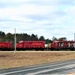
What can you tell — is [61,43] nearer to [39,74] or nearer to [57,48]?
[57,48]

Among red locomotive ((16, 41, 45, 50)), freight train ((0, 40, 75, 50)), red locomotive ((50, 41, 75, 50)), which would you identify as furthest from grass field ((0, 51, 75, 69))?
red locomotive ((16, 41, 45, 50))

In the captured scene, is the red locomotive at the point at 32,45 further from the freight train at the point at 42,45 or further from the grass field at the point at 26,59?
the grass field at the point at 26,59

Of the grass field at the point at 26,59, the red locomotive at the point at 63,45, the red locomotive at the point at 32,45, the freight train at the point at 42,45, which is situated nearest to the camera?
the grass field at the point at 26,59

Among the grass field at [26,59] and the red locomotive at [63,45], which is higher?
the red locomotive at [63,45]

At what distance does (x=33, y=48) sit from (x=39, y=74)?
76.4 metres

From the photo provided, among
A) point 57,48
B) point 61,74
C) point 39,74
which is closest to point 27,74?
point 39,74

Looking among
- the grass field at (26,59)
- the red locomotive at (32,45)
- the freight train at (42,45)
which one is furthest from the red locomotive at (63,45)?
the grass field at (26,59)

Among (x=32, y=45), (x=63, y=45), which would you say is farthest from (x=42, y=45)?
(x=63, y=45)

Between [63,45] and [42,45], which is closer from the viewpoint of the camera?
[63,45]

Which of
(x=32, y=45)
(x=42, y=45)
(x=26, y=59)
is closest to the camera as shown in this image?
(x=26, y=59)

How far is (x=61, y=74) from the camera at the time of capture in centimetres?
1677

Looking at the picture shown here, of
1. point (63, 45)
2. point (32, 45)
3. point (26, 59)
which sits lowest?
point (26, 59)

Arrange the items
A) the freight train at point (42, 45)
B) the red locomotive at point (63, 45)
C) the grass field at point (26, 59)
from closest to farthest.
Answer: the grass field at point (26, 59) → the red locomotive at point (63, 45) → the freight train at point (42, 45)

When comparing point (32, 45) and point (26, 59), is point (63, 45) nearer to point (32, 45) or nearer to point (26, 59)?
point (32, 45)
